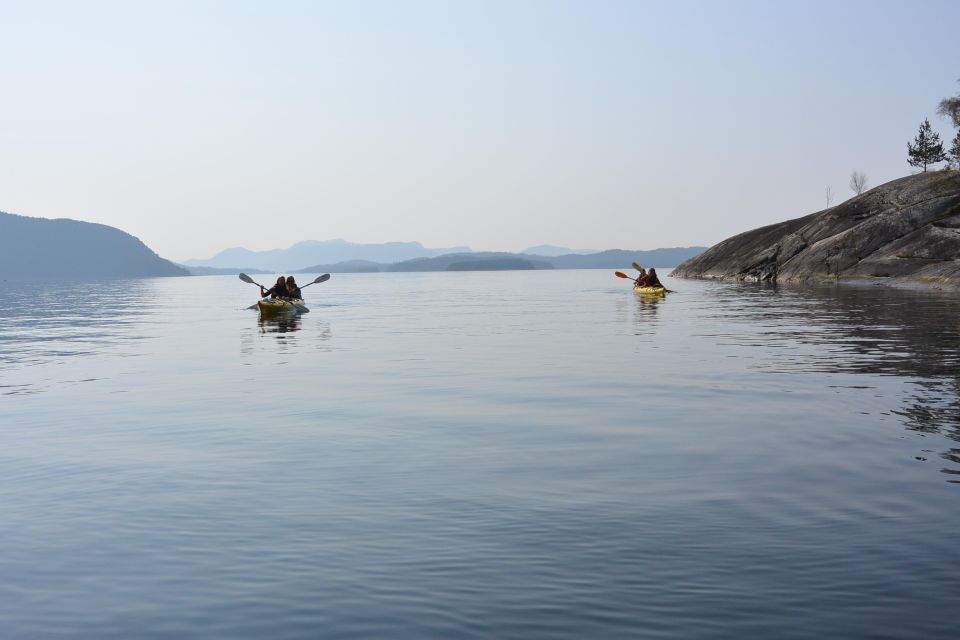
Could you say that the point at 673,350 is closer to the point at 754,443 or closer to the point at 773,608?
the point at 754,443

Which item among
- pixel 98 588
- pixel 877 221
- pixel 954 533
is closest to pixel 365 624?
pixel 98 588

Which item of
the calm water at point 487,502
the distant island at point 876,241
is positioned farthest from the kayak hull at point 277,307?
the distant island at point 876,241

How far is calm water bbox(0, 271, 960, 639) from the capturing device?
6047mm

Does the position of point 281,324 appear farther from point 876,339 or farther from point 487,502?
point 487,502

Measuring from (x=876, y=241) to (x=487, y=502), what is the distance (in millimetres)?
73743

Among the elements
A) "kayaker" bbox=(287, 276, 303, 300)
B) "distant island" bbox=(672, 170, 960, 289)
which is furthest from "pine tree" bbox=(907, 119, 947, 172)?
"kayaker" bbox=(287, 276, 303, 300)

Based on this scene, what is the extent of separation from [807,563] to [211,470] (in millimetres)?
6763

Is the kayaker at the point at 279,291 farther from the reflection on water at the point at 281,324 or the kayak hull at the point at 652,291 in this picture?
the kayak hull at the point at 652,291

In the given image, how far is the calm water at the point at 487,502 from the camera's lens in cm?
605

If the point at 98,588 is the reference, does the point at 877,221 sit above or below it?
above

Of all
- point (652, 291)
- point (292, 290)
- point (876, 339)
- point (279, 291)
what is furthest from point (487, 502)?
point (652, 291)

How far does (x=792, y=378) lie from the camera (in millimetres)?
18469

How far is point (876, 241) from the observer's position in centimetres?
7444

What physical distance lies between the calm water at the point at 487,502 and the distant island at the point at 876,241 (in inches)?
1843
